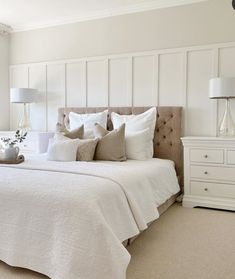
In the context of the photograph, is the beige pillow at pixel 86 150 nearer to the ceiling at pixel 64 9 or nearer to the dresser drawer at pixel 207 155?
the dresser drawer at pixel 207 155

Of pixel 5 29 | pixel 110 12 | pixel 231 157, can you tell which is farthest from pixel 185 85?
pixel 5 29

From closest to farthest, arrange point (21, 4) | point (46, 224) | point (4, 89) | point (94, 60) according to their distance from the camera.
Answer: point (46, 224) < point (21, 4) < point (94, 60) < point (4, 89)

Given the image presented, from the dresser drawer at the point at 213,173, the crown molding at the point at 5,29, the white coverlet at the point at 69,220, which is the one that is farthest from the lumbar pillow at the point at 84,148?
the crown molding at the point at 5,29

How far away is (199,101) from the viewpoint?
378cm

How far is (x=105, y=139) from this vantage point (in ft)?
10.9

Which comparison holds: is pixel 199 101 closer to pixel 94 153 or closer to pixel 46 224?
pixel 94 153

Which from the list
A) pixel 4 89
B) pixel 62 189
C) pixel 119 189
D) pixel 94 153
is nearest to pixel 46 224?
pixel 62 189

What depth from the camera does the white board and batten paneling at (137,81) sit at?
12.2 ft

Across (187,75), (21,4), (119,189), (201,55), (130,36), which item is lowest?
(119,189)

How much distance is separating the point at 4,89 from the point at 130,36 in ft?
8.15

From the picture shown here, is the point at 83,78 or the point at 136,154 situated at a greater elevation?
the point at 83,78

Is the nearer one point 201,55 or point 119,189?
point 119,189

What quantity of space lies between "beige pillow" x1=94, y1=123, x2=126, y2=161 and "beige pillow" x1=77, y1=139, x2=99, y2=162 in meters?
0.06

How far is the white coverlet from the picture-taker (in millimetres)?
1699
